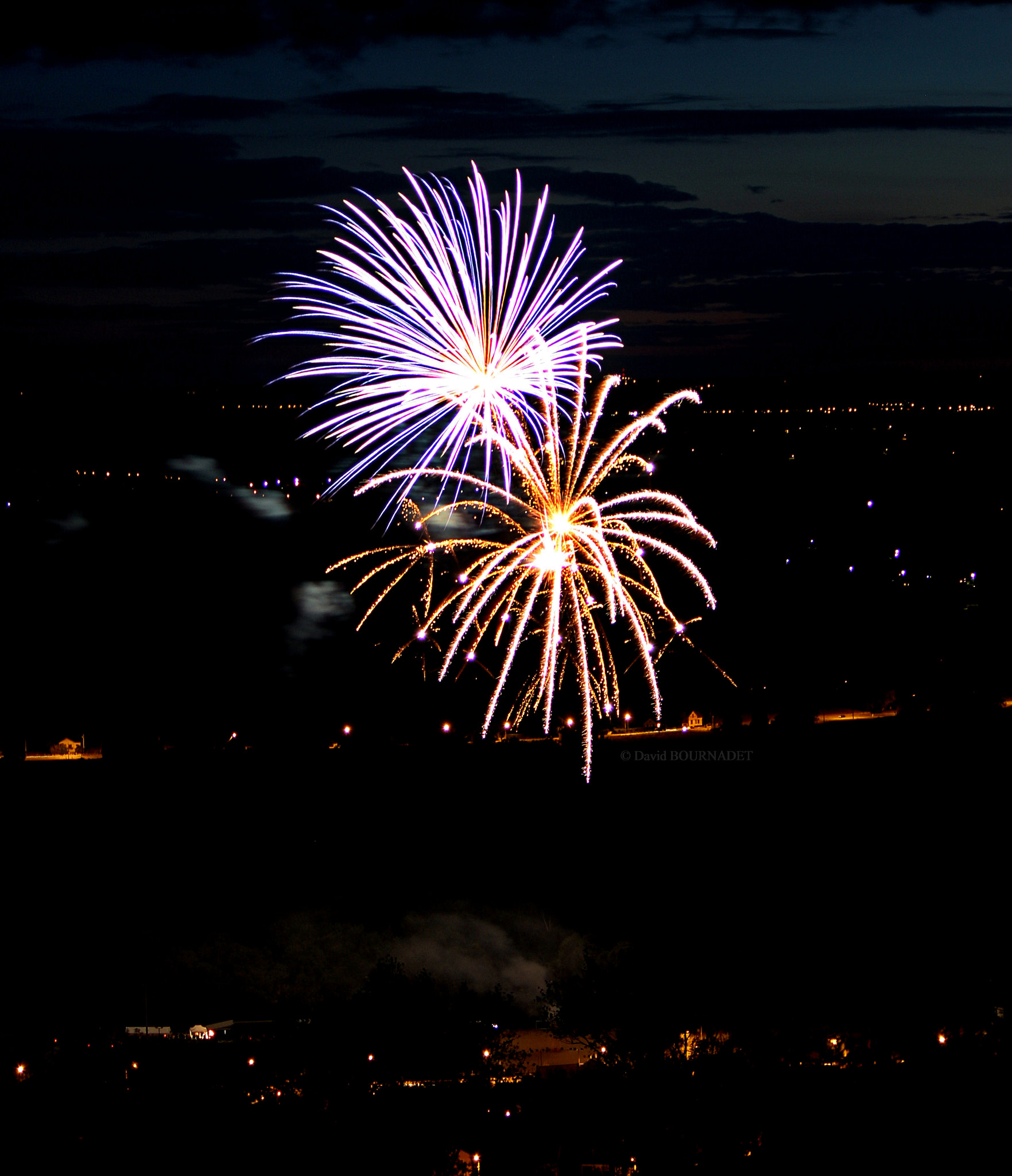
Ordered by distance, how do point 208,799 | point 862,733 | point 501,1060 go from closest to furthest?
point 501,1060, point 208,799, point 862,733

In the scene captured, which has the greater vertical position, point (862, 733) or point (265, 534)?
point (265, 534)

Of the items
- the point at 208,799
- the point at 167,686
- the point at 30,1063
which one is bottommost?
the point at 30,1063

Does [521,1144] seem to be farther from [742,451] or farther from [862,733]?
[742,451]

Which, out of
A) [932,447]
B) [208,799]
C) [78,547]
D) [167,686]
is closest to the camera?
[208,799]

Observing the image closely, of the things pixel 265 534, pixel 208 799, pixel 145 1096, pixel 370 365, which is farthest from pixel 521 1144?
pixel 265 534

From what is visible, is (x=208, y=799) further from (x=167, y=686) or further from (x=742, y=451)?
(x=742, y=451)

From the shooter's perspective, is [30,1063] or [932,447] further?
[932,447]

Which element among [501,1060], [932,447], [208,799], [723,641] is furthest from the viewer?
[932,447]

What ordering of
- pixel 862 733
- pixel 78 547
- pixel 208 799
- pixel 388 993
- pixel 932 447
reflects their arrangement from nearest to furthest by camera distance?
pixel 388 993 < pixel 208 799 < pixel 862 733 < pixel 78 547 < pixel 932 447

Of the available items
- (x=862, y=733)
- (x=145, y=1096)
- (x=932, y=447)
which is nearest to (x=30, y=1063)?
(x=145, y=1096)
